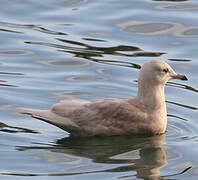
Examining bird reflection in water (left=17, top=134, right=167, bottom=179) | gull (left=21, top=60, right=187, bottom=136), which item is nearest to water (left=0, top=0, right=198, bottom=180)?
bird reflection in water (left=17, top=134, right=167, bottom=179)

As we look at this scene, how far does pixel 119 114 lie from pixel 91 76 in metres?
2.93

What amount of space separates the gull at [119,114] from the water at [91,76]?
0.48ft

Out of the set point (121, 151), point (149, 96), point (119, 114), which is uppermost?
point (149, 96)

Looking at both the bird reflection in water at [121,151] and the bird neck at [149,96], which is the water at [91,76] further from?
the bird neck at [149,96]

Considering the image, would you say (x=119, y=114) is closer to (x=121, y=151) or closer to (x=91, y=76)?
(x=121, y=151)

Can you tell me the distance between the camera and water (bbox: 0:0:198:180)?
30.8 feet

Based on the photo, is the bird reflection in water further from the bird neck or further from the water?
the bird neck

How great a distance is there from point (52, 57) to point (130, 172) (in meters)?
5.53

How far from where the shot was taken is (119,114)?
1030cm

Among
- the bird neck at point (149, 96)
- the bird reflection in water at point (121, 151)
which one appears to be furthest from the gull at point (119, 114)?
the bird reflection in water at point (121, 151)

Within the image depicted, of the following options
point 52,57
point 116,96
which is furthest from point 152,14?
point 116,96

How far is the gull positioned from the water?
0.48 ft

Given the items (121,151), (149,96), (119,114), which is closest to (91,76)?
(149,96)

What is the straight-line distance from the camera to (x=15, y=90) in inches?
478
